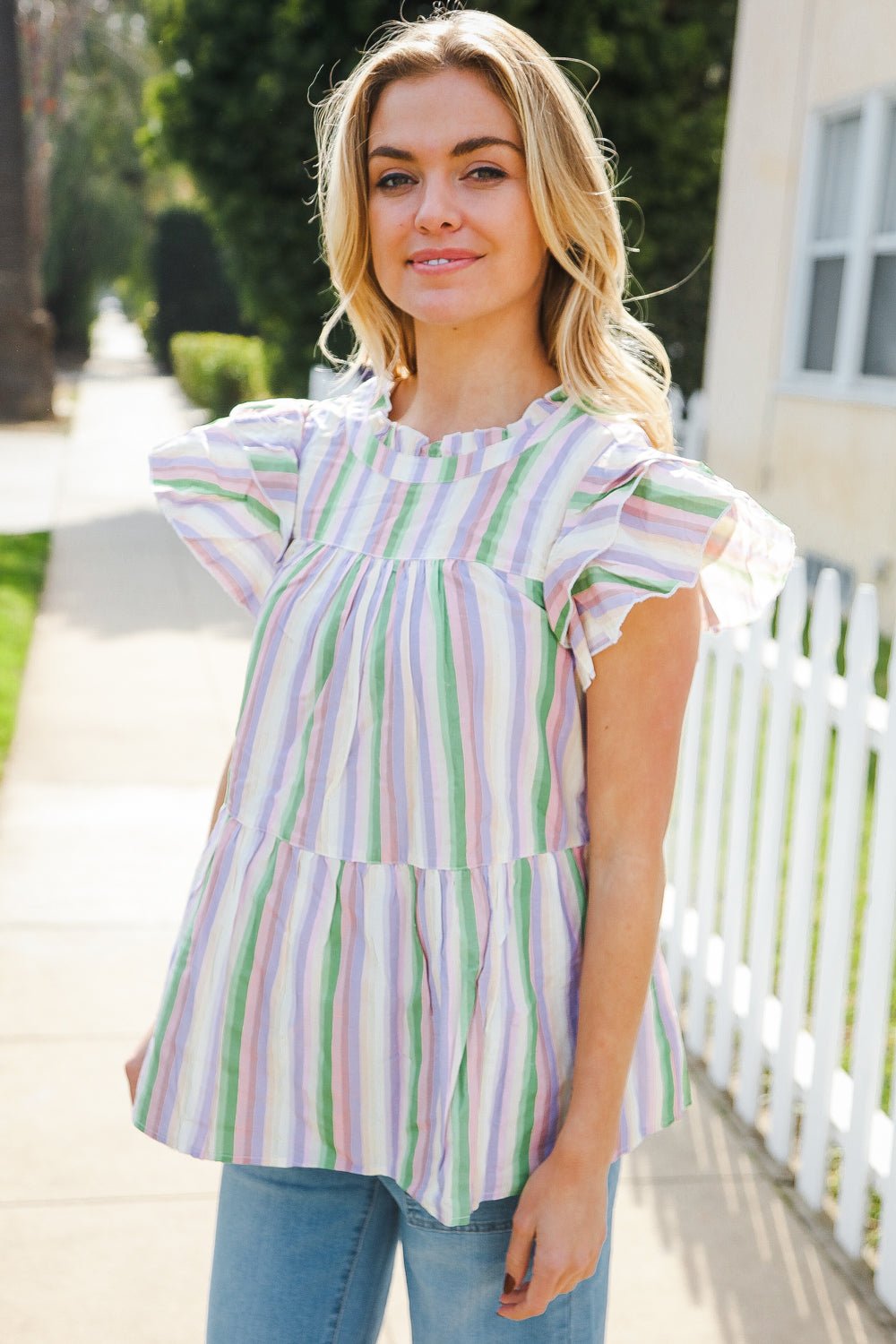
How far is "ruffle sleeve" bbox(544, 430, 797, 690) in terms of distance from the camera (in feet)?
4.54

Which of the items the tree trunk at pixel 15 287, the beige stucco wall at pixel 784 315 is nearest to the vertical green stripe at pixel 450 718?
the beige stucco wall at pixel 784 315

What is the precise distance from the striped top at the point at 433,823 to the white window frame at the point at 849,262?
22.9 ft

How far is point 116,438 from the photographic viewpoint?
17797 millimetres

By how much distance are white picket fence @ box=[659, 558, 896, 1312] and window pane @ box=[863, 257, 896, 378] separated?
16.9 feet

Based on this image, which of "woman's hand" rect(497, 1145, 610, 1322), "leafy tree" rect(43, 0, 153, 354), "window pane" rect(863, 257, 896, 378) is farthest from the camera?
"leafy tree" rect(43, 0, 153, 354)

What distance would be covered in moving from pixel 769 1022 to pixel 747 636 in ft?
3.04

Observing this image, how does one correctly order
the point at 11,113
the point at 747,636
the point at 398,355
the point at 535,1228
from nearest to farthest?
the point at 535,1228
the point at 398,355
the point at 747,636
the point at 11,113

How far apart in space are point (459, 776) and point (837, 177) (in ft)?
27.5

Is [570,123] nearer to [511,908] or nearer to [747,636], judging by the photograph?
[511,908]

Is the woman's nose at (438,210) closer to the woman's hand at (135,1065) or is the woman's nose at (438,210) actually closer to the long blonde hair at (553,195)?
Result: the long blonde hair at (553,195)

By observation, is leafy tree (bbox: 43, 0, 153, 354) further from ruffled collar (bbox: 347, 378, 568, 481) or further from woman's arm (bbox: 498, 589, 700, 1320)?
woman's arm (bbox: 498, 589, 700, 1320)

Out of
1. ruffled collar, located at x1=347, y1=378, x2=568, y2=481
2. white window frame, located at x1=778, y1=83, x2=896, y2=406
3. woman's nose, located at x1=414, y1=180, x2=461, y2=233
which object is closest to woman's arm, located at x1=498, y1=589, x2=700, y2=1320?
ruffled collar, located at x1=347, y1=378, x2=568, y2=481

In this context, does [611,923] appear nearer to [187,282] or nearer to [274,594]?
[274,594]

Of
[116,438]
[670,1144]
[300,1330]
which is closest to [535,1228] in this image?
[300,1330]
